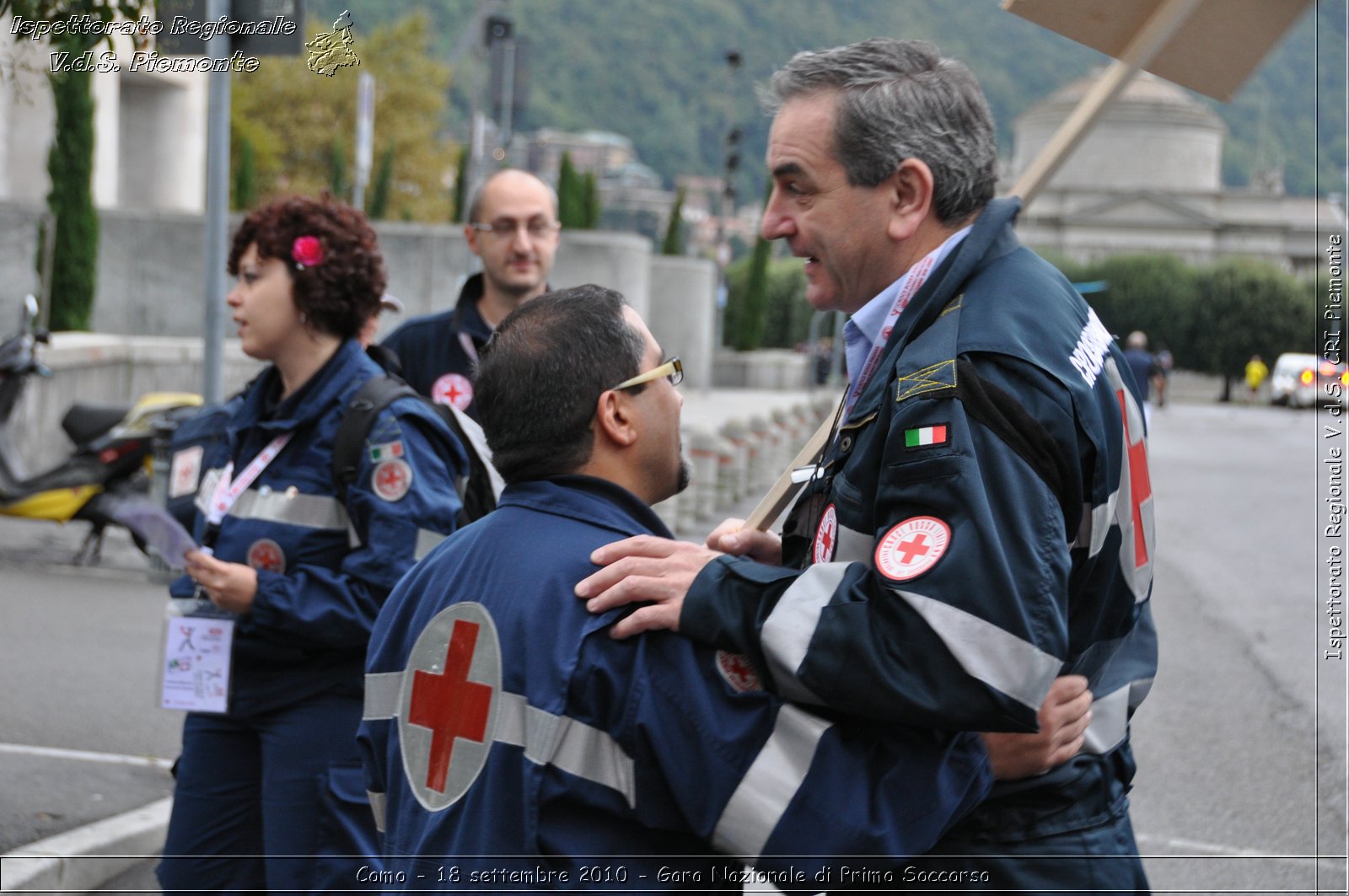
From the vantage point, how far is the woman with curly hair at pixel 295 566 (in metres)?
3.52

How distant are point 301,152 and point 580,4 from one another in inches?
954

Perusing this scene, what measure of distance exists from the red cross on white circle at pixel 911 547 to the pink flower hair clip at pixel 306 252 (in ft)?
7.67

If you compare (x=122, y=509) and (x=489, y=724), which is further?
(x=122, y=509)

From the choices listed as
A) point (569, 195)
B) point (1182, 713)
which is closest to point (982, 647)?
point (1182, 713)

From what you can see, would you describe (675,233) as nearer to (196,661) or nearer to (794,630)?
(196,661)

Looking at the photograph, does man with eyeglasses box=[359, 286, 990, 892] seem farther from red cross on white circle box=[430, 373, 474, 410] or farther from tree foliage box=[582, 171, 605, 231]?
tree foliage box=[582, 171, 605, 231]

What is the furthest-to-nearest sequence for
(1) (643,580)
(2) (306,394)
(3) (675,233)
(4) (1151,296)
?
1. (4) (1151,296)
2. (3) (675,233)
3. (2) (306,394)
4. (1) (643,580)

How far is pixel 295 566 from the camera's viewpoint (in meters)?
3.66

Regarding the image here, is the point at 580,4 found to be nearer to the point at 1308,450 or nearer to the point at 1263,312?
the point at 1263,312

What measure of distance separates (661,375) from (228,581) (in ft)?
5.54

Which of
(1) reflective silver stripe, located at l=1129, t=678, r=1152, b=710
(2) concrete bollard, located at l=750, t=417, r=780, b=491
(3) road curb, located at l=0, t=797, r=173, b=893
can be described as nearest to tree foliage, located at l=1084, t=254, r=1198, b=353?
(2) concrete bollard, located at l=750, t=417, r=780, b=491

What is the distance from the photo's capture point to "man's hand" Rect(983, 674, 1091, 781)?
2092 mm

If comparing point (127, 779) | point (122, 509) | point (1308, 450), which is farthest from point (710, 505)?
point (1308, 450)

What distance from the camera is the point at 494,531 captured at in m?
2.24
